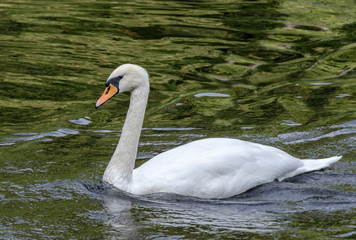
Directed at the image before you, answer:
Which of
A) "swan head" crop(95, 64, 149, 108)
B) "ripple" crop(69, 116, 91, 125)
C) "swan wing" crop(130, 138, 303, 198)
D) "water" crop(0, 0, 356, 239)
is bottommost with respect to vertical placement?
"ripple" crop(69, 116, 91, 125)

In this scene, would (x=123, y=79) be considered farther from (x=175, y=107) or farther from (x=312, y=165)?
(x=175, y=107)

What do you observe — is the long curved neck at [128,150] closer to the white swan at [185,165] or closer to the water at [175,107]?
the white swan at [185,165]

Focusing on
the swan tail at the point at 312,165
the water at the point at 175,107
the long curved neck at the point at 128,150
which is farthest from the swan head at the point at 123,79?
the swan tail at the point at 312,165

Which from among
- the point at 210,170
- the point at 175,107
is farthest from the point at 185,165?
the point at 175,107

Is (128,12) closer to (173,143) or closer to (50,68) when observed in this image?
(50,68)

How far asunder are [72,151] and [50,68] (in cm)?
431

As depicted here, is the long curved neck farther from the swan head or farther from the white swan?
the swan head

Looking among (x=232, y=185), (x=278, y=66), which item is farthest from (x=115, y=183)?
(x=278, y=66)

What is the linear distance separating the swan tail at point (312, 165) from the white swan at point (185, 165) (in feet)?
0.46

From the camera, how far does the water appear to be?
249 inches

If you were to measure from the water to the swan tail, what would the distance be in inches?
5.0

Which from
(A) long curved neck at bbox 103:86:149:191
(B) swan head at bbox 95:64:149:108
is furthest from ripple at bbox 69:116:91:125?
(B) swan head at bbox 95:64:149:108

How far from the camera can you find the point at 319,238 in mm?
5797

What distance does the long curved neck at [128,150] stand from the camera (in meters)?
6.93
